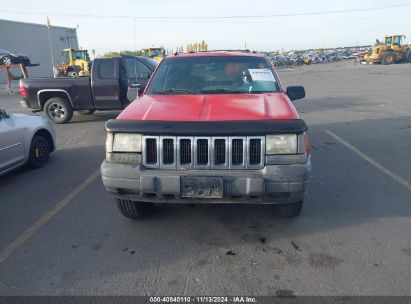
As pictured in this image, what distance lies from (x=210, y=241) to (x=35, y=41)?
137 feet

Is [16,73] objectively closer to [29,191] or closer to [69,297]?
[29,191]

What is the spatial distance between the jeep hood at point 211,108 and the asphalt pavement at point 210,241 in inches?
50.0

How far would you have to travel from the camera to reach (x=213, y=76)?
463cm

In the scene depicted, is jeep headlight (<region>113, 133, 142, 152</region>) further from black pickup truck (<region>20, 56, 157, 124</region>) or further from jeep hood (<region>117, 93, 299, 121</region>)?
black pickup truck (<region>20, 56, 157, 124</region>)

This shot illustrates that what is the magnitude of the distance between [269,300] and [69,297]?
1.60 m

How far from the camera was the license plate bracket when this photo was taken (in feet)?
10.3

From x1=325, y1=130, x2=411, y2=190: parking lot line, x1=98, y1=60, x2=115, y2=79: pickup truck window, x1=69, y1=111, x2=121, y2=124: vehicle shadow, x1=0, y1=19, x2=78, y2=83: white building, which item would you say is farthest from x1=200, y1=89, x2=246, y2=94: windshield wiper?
x1=0, y1=19, x2=78, y2=83: white building

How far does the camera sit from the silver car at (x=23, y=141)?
17.7 feet

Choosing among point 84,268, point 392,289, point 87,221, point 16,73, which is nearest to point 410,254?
point 392,289

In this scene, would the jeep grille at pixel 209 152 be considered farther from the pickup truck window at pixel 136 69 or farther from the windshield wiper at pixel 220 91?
the pickup truck window at pixel 136 69

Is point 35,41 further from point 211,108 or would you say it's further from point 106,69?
point 211,108

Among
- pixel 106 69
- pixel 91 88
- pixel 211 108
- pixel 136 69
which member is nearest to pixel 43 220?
pixel 211 108

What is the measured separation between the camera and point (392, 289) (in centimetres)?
274

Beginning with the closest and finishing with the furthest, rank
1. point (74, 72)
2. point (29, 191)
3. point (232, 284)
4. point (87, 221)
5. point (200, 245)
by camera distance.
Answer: point (232, 284) < point (200, 245) < point (87, 221) < point (29, 191) < point (74, 72)
